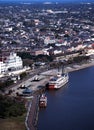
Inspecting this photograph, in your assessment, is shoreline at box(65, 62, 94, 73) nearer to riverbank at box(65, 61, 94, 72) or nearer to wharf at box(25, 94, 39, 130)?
riverbank at box(65, 61, 94, 72)

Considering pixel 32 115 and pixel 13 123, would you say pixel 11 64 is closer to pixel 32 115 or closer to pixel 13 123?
pixel 32 115

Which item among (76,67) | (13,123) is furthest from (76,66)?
(13,123)

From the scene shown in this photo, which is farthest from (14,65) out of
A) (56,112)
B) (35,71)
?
(56,112)

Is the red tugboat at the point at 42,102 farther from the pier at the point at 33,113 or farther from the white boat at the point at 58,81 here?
the white boat at the point at 58,81

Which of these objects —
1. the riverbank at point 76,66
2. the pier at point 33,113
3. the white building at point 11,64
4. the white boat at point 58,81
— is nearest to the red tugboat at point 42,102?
the pier at point 33,113

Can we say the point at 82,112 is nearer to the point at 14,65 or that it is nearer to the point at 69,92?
the point at 69,92

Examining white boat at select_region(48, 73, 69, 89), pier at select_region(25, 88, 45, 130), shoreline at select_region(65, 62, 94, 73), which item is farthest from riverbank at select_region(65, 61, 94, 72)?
pier at select_region(25, 88, 45, 130)
